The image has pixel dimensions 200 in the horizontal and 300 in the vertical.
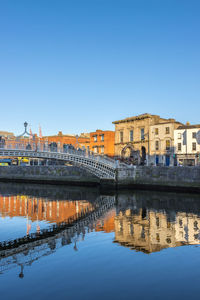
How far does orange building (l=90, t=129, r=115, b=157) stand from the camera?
188ft

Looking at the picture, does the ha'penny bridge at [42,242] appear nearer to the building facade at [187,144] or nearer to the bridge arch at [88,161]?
the bridge arch at [88,161]

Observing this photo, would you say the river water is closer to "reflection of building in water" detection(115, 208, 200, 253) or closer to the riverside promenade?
"reflection of building in water" detection(115, 208, 200, 253)

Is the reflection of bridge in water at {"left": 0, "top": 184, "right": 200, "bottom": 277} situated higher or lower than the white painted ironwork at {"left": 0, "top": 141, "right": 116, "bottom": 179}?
lower

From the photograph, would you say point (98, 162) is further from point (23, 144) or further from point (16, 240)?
point (16, 240)

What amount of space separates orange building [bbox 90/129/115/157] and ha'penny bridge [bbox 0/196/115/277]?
3915 centimetres

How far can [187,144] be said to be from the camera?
4316cm

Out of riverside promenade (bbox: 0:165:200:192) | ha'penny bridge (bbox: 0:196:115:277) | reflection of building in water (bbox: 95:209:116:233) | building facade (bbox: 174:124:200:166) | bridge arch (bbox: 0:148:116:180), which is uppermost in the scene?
building facade (bbox: 174:124:200:166)

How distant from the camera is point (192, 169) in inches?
1161

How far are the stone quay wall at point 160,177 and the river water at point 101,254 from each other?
9518mm

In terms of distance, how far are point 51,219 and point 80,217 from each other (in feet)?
5.75

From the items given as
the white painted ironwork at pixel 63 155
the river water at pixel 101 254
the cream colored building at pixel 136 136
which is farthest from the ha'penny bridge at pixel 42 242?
the cream colored building at pixel 136 136

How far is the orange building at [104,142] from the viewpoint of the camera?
57.4 m

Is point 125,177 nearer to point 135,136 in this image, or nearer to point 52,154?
point 52,154

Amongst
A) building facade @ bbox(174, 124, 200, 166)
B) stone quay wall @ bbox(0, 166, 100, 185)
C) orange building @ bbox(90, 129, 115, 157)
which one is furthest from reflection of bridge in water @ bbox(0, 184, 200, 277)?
orange building @ bbox(90, 129, 115, 157)
